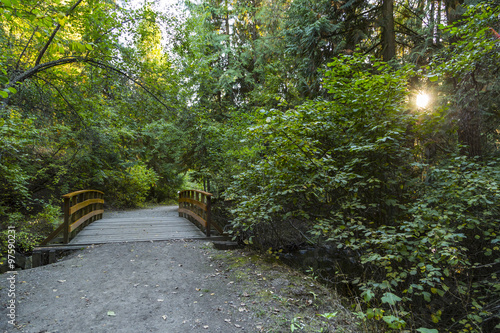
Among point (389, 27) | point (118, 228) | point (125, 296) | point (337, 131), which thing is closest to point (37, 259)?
point (118, 228)

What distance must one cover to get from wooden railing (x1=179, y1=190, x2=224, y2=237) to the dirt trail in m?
1.55

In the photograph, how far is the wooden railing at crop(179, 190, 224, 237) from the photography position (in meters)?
6.92

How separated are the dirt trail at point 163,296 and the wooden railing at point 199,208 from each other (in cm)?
155

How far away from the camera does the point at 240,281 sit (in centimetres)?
432

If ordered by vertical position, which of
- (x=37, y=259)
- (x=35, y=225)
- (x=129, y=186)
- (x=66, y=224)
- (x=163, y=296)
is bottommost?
(x=163, y=296)

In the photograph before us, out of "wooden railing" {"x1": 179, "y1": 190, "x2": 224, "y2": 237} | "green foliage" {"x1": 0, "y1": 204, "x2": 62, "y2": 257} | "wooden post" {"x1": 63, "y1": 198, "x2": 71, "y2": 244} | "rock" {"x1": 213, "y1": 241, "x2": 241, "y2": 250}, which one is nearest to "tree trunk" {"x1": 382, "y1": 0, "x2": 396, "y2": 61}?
"wooden railing" {"x1": 179, "y1": 190, "x2": 224, "y2": 237}

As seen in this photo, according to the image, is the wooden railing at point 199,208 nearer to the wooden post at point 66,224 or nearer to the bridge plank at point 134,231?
the bridge plank at point 134,231

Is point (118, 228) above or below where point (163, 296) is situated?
above

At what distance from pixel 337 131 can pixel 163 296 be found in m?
3.90

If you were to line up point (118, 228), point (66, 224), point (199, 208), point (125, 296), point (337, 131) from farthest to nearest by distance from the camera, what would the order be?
point (199, 208), point (118, 228), point (66, 224), point (337, 131), point (125, 296)

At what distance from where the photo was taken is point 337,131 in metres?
4.53

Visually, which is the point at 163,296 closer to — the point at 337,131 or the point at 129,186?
the point at 337,131

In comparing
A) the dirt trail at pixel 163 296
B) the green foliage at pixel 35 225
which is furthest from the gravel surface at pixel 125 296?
the green foliage at pixel 35 225

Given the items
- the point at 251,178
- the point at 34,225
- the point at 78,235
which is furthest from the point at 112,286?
the point at 34,225
